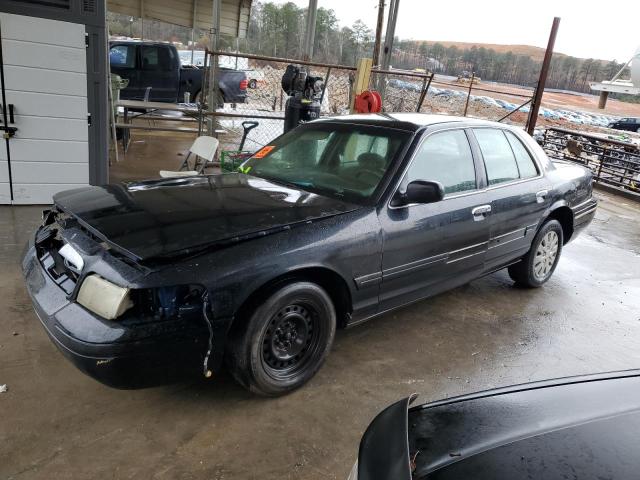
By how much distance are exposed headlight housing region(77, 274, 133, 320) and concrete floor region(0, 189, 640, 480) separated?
2.22 feet

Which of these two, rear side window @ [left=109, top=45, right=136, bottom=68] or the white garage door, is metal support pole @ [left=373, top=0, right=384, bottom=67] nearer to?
the white garage door

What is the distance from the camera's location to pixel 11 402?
2768 millimetres

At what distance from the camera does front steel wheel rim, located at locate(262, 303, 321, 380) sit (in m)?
2.87

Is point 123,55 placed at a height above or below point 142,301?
above

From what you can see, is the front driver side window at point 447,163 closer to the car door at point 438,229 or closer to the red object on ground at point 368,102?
the car door at point 438,229

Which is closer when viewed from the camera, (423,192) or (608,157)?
(423,192)

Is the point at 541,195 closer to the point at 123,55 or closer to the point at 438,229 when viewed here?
the point at 438,229

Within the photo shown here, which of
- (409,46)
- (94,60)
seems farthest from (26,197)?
(409,46)

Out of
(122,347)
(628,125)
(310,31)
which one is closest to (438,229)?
(122,347)

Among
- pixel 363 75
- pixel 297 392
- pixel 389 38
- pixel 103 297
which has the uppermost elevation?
pixel 389 38

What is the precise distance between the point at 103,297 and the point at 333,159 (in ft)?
6.45

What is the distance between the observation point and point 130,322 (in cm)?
237

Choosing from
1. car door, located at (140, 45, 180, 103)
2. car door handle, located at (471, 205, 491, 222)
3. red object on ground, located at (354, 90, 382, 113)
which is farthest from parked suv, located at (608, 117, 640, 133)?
car door handle, located at (471, 205, 491, 222)

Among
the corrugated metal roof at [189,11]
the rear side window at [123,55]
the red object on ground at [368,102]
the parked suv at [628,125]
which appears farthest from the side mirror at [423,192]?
the parked suv at [628,125]
